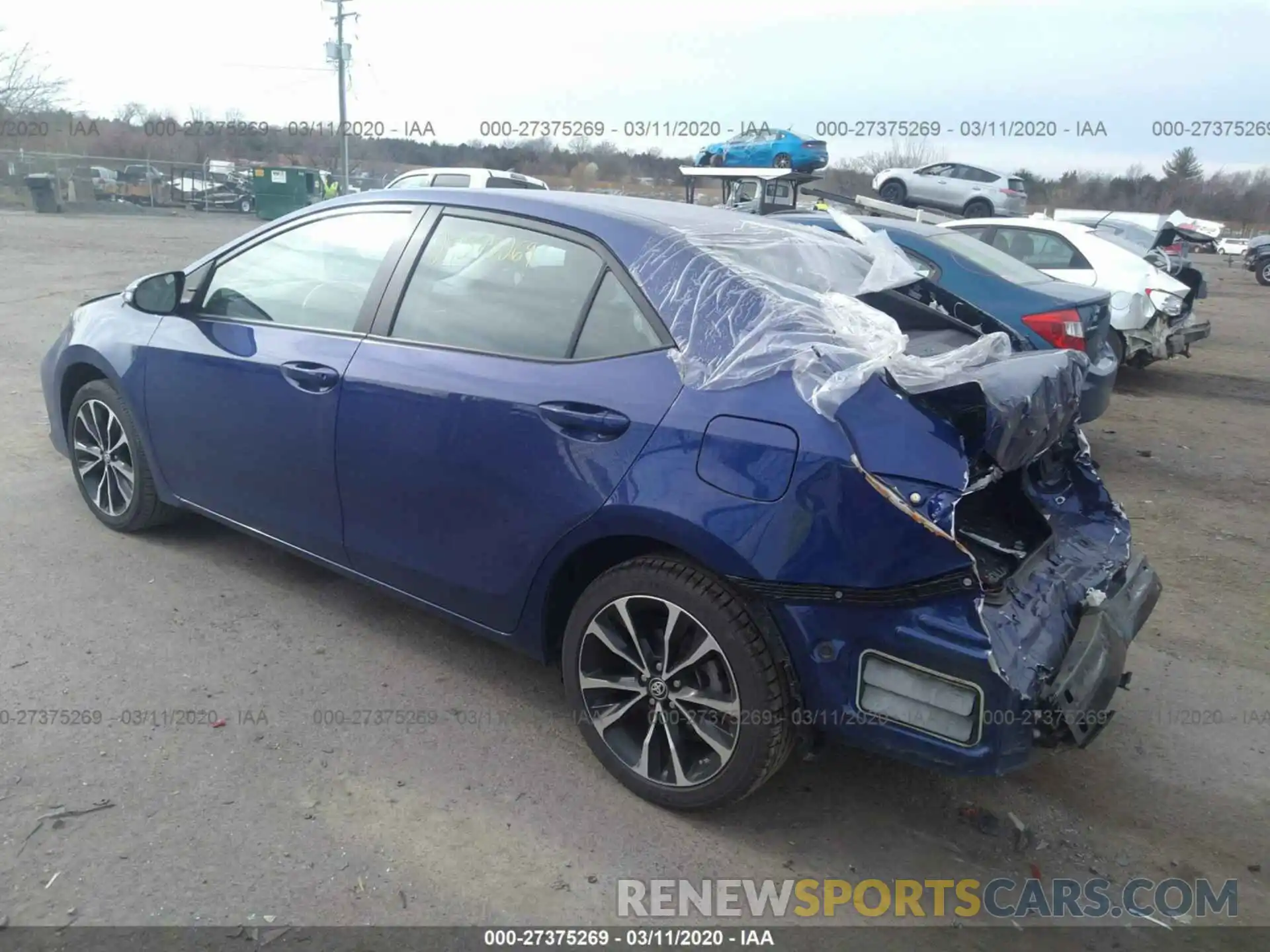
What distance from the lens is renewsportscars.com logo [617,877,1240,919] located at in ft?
8.42

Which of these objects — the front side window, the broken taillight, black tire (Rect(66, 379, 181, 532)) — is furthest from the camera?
the broken taillight

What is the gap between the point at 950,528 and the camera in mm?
2348

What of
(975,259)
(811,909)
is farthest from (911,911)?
(975,259)

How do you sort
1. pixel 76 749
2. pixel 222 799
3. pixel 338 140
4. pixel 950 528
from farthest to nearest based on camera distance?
1. pixel 338 140
2. pixel 76 749
3. pixel 222 799
4. pixel 950 528

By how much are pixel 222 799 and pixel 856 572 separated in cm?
194

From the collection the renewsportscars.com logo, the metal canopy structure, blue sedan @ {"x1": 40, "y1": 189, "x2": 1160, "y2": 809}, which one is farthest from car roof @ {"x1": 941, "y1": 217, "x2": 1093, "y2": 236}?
the renewsportscars.com logo

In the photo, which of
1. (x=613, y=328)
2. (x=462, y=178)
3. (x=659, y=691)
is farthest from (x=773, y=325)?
(x=462, y=178)

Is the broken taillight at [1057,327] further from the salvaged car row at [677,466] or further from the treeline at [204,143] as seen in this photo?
the treeline at [204,143]

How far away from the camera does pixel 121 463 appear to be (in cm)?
448

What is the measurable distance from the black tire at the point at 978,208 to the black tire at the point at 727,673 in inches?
883

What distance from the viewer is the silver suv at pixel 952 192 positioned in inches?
899

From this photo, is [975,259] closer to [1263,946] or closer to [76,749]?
[1263,946]

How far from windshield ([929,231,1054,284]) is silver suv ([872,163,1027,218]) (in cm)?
1638

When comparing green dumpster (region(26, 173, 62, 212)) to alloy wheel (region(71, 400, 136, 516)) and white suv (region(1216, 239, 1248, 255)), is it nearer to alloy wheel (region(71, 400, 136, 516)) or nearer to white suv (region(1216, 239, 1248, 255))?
alloy wheel (region(71, 400, 136, 516))
